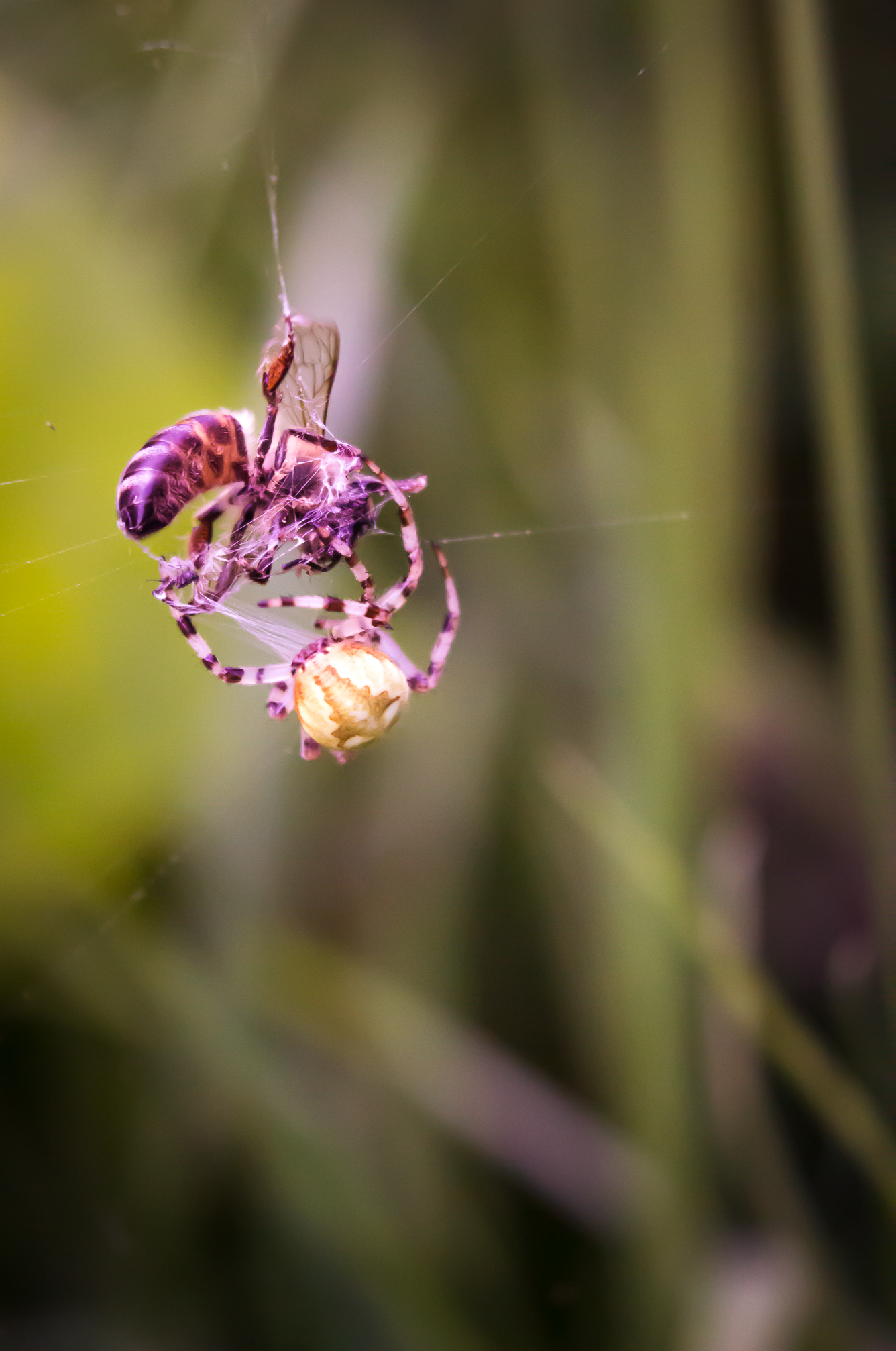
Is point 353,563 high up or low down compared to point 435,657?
up

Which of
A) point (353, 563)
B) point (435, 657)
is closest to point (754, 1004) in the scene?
point (435, 657)

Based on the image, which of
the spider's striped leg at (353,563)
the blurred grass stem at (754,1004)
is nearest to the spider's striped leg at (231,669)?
the spider's striped leg at (353,563)

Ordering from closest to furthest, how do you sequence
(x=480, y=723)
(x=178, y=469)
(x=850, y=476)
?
(x=178, y=469) < (x=850, y=476) < (x=480, y=723)

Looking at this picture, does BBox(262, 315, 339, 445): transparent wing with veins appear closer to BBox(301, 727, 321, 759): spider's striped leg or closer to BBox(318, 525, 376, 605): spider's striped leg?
BBox(318, 525, 376, 605): spider's striped leg

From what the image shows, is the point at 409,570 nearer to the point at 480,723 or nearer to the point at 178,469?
the point at 178,469

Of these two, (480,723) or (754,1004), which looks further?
(480,723)

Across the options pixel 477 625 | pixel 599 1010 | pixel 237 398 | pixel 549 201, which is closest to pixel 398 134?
pixel 549 201
